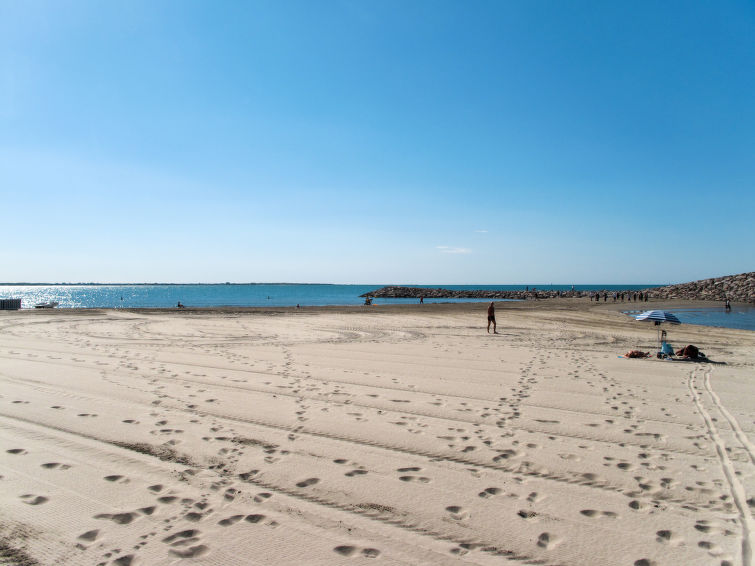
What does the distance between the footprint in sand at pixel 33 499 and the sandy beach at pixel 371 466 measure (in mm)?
28

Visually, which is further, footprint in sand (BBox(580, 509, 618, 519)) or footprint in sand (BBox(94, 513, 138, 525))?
footprint in sand (BBox(580, 509, 618, 519))

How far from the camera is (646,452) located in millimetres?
5555

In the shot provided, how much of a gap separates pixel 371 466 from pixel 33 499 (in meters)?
3.25

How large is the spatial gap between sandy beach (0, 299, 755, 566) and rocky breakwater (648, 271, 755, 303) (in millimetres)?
62484

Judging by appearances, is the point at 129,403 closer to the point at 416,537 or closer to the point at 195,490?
the point at 195,490

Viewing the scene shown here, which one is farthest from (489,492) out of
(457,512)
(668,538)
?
(668,538)

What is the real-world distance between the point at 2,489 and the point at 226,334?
15.1 meters

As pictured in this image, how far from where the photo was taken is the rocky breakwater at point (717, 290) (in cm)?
5939

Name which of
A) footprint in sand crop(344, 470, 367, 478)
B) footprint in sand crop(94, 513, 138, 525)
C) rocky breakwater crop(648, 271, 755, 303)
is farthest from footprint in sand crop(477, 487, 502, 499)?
rocky breakwater crop(648, 271, 755, 303)

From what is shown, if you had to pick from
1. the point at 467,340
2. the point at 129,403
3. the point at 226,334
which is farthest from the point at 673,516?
the point at 226,334

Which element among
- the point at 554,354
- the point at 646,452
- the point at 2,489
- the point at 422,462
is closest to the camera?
the point at 2,489

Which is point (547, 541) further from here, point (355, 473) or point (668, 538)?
point (355, 473)

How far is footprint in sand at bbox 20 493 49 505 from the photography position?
407 cm

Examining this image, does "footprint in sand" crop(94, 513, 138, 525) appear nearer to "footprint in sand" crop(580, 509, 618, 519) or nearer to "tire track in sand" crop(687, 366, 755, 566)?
"footprint in sand" crop(580, 509, 618, 519)
